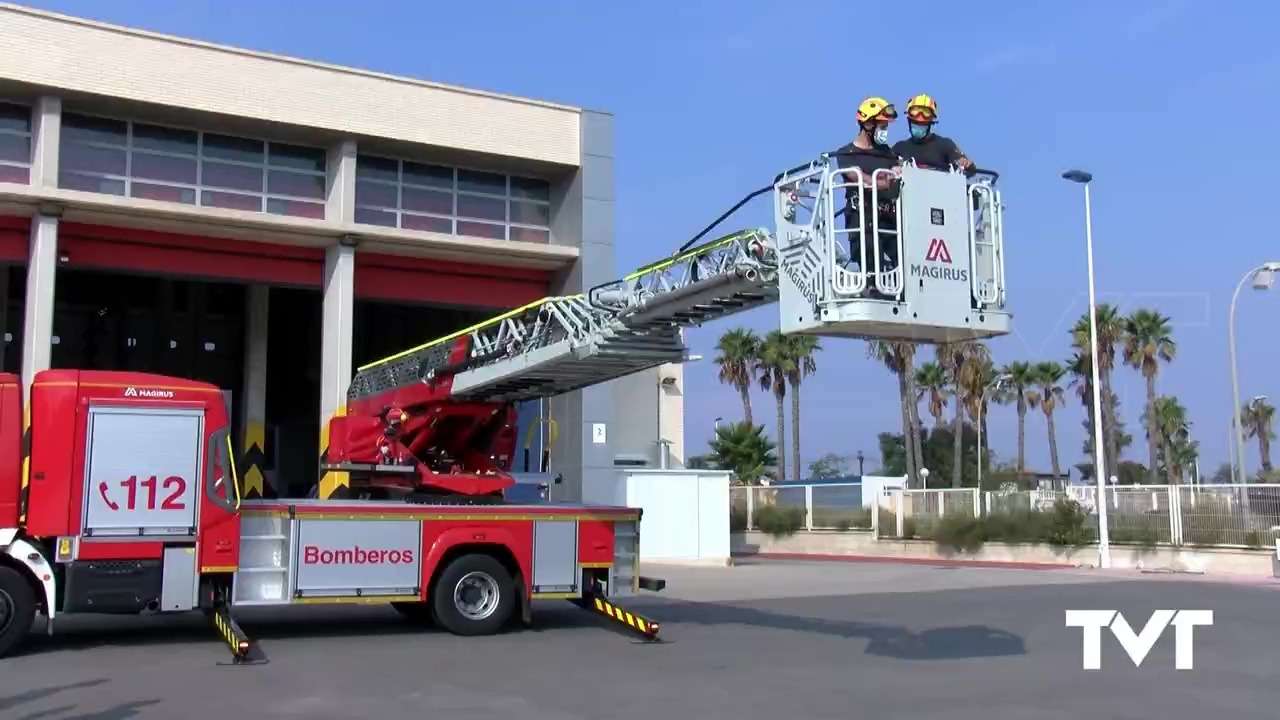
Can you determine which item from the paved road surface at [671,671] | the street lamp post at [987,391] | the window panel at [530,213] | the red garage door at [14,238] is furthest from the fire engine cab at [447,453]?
the street lamp post at [987,391]

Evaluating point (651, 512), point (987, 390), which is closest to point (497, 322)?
point (651, 512)

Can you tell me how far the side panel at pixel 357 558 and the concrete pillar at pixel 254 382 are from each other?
18973mm

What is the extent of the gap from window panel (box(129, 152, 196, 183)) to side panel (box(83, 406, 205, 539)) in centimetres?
1457

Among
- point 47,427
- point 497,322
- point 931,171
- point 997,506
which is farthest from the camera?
point 997,506

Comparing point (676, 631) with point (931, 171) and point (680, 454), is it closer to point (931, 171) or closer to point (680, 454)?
point (931, 171)

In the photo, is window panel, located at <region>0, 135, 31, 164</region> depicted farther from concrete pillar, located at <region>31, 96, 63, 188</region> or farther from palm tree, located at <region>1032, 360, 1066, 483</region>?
palm tree, located at <region>1032, 360, 1066, 483</region>

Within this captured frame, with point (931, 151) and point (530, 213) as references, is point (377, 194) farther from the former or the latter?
→ point (931, 151)

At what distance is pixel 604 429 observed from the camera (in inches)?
1142

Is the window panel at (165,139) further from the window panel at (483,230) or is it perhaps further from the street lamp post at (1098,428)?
the street lamp post at (1098,428)

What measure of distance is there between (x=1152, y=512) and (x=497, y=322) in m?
21.1

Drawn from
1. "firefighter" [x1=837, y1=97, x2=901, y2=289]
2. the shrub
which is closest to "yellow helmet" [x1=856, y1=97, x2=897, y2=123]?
"firefighter" [x1=837, y1=97, x2=901, y2=289]

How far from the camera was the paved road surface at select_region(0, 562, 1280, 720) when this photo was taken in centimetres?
948

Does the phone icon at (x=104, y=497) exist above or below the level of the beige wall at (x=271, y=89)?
below

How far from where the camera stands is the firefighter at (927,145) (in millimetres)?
10742
